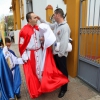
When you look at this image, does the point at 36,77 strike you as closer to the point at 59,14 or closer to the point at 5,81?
the point at 5,81

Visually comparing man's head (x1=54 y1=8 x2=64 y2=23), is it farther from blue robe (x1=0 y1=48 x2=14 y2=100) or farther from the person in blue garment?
blue robe (x1=0 y1=48 x2=14 y2=100)

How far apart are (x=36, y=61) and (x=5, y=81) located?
2.33ft

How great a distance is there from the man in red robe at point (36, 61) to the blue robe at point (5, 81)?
341mm

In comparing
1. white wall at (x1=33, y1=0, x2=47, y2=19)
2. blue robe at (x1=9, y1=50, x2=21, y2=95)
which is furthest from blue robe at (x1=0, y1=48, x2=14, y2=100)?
white wall at (x1=33, y1=0, x2=47, y2=19)

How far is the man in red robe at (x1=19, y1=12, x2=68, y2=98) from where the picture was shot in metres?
2.55

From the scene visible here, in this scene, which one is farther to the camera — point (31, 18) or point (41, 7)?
point (41, 7)

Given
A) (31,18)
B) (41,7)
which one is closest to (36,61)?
(31,18)

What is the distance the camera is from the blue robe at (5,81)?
7.92 ft

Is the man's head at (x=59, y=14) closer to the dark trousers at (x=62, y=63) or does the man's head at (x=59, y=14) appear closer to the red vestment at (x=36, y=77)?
the red vestment at (x=36, y=77)

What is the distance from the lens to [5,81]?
246 centimetres

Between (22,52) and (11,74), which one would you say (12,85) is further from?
(22,52)

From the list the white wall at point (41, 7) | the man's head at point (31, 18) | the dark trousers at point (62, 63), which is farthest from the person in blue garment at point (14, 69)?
the white wall at point (41, 7)

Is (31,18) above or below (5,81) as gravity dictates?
above

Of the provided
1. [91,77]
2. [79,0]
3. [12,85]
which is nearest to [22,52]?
[12,85]
